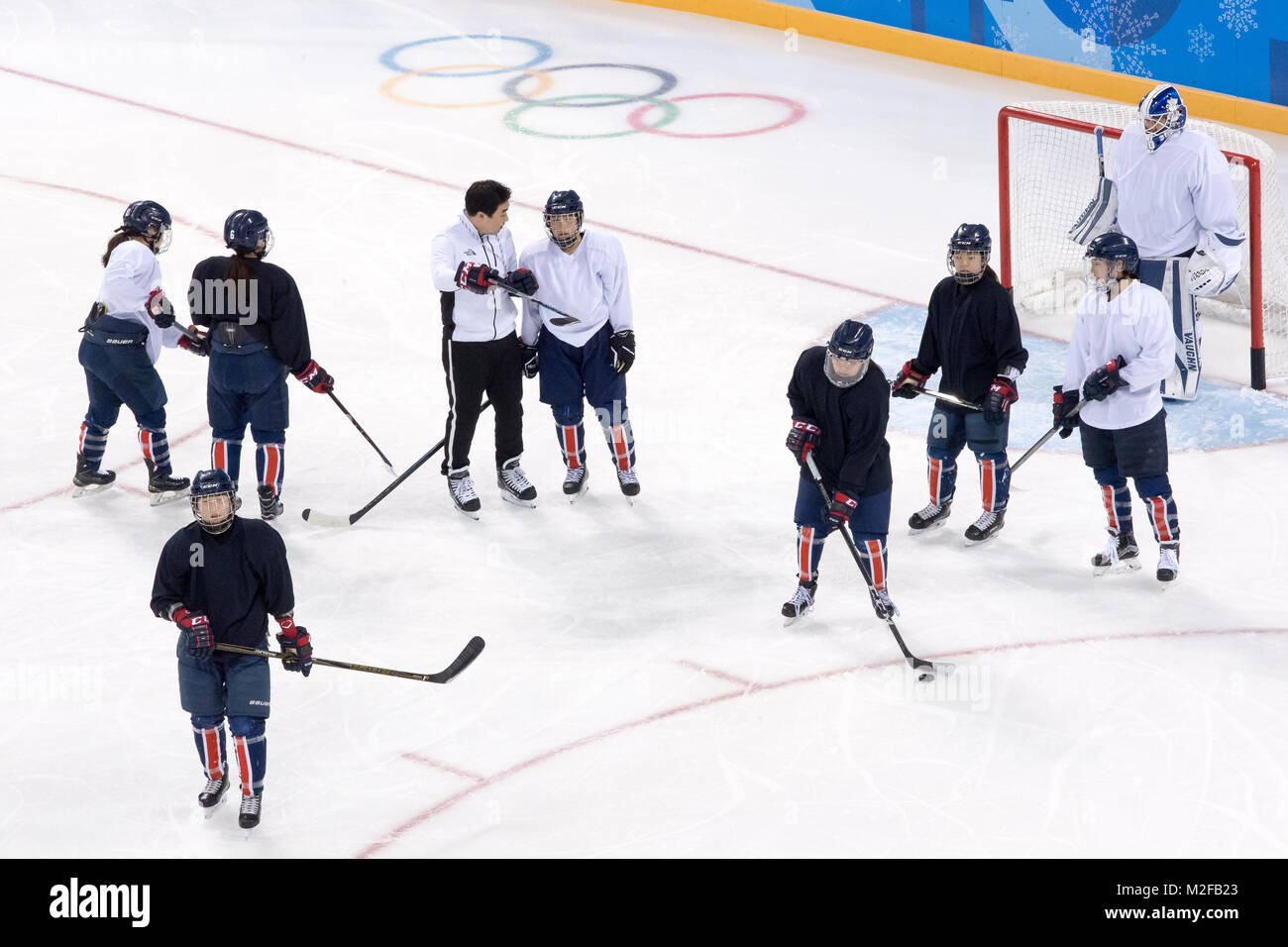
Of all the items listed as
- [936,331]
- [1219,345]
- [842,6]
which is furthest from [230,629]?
[842,6]

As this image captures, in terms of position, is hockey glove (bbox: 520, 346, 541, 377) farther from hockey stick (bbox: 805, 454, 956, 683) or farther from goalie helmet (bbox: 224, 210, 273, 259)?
hockey stick (bbox: 805, 454, 956, 683)

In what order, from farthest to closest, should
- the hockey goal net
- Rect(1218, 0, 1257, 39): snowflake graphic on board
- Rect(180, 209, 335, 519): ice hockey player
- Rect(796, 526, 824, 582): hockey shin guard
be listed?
Rect(1218, 0, 1257, 39): snowflake graphic on board, the hockey goal net, Rect(180, 209, 335, 519): ice hockey player, Rect(796, 526, 824, 582): hockey shin guard

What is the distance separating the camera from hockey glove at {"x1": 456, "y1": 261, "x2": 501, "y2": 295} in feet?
21.8

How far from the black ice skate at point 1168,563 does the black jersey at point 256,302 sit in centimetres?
325

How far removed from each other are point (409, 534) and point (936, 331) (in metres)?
2.17

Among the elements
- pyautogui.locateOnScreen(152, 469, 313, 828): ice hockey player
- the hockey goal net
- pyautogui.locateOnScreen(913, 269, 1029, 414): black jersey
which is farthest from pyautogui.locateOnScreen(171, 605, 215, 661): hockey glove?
the hockey goal net

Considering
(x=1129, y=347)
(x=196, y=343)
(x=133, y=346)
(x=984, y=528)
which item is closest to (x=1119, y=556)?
(x=984, y=528)

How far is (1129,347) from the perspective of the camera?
6090 millimetres

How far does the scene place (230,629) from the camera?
4816 millimetres

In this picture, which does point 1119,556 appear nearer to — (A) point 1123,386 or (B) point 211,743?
(A) point 1123,386

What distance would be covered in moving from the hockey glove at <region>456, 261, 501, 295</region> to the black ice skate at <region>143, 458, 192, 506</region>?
59.9 inches

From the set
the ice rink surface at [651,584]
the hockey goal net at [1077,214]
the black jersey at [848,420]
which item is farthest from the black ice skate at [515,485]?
the hockey goal net at [1077,214]

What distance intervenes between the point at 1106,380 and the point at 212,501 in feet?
10.0


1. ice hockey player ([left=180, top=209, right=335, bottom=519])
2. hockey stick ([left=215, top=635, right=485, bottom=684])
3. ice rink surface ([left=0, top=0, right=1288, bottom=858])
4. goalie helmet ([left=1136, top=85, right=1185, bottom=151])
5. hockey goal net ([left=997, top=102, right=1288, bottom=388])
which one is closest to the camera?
hockey stick ([left=215, top=635, right=485, bottom=684])
